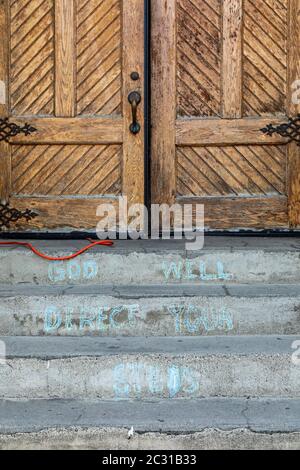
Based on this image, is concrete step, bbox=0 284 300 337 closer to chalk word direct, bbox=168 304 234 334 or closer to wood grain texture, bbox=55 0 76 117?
chalk word direct, bbox=168 304 234 334

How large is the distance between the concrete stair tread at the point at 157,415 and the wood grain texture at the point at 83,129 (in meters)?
2.34

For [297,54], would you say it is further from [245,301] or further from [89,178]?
[245,301]

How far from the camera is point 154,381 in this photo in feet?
10.8

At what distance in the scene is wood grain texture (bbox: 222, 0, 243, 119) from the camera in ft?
16.4

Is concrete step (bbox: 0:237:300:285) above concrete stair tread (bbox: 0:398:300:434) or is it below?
above

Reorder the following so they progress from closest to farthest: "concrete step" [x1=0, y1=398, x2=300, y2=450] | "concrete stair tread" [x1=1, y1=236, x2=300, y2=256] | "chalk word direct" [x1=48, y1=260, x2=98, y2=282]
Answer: "concrete step" [x1=0, y1=398, x2=300, y2=450] → "chalk word direct" [x1=48, y1=260, x2=98, y2=282] → "concrete stair tread" [x1=1, y1=236, x2=300, y2=256]

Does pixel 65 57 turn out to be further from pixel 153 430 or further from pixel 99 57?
pixel 153 430

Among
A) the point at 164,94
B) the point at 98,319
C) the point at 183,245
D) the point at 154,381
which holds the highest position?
the point at 164,94

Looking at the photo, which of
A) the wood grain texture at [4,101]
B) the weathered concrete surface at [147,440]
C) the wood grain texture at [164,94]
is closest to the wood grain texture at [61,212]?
the wood grain texture at [4,101]

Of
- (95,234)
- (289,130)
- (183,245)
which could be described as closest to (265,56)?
(289,130)

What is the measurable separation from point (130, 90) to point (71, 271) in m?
1.60

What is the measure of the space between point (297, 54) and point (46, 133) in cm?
196

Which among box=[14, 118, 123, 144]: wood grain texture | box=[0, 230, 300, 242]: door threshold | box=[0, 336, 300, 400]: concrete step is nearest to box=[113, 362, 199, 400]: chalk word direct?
box=[0, 336, 300, 400]: concrete step

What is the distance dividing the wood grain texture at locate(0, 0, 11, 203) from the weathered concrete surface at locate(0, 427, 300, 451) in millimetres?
2543
